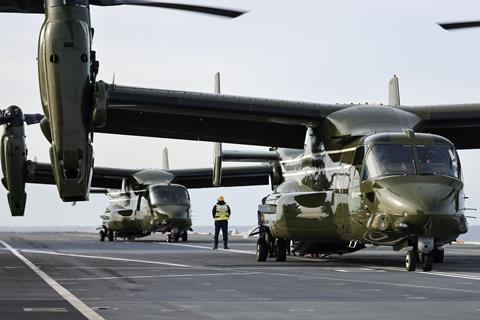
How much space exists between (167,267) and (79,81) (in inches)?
214

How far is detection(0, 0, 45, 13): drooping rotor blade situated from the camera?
661 inches

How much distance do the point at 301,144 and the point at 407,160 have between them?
30.4 ft

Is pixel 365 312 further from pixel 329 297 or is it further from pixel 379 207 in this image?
pixel 379 207

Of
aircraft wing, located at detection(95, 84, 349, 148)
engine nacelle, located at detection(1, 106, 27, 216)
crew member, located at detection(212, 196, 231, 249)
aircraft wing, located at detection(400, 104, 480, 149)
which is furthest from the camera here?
crew member, located at detection(212, 196, 231, 249)

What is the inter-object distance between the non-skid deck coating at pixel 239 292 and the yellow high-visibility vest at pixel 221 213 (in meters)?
12.2

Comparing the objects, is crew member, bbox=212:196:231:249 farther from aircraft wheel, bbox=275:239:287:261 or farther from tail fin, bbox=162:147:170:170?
tail fin, bbox=162:147:170:170

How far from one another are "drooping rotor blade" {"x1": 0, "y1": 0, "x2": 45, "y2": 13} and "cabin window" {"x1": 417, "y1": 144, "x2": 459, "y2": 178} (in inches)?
314

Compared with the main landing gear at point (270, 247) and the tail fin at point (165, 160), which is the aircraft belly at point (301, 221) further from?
the tail fin at point (165, 160)

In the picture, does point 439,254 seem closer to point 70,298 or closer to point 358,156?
point 358,156

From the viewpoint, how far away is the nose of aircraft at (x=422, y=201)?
17922 millimetres

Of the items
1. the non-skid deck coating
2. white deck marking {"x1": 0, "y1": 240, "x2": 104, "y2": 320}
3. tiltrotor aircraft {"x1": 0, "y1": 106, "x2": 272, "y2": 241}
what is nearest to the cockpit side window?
the non-skid deck coating

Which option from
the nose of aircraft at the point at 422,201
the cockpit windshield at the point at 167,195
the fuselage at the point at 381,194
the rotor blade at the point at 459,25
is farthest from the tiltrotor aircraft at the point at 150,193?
the rotor blade at the point at 459,25

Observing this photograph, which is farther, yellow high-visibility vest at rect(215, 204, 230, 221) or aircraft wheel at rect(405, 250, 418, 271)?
yellow high-visibility vest at rect(215, 204, 230, 221)

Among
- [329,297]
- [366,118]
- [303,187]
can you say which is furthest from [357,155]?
[329,297]
